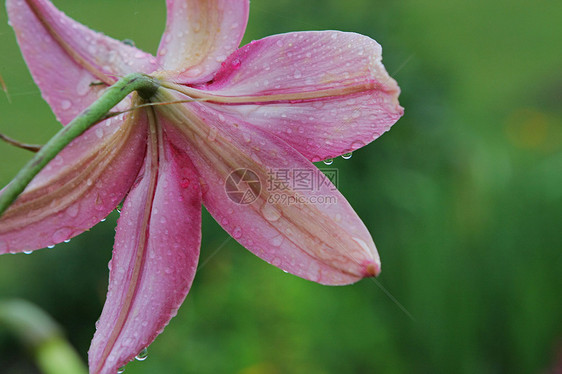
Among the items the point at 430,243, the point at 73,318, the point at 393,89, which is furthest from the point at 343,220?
the point at 73,318

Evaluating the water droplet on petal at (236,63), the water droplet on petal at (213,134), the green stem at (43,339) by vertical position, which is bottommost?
the green stem at (43,339)

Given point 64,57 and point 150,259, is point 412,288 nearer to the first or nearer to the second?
point 150,259

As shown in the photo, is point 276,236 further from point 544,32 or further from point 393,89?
point 544,32

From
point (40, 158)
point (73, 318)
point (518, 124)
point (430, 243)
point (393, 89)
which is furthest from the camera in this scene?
point (518, 124)

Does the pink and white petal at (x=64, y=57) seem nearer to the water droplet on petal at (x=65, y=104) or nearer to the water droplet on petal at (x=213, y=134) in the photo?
the water droplet on petal at (x=65, y=104)

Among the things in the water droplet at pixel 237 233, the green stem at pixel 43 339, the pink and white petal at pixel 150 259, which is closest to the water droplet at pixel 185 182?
the pink and white petal at pixel 150 259

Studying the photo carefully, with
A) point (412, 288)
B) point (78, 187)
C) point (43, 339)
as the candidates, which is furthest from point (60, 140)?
point (412, 288)

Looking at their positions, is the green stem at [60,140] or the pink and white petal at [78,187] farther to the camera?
the pink and white petal at [78,187]

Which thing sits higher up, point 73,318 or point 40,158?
point 40,158
